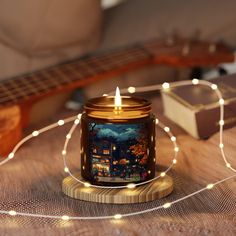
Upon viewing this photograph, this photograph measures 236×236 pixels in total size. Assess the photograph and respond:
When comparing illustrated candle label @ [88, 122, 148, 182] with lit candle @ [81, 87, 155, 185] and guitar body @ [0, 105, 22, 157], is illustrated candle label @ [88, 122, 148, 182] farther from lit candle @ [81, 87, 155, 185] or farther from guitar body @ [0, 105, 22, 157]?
guitar body @ [0, 105, 22, 157]

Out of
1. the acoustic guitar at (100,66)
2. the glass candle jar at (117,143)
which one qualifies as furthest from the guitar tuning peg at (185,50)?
the glass candle jar at (117,143)

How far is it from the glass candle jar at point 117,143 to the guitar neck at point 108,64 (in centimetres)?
42

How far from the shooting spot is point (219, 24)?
4.30ft

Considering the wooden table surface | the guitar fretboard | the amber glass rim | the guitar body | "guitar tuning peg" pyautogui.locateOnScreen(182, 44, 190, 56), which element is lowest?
the wooden table surface

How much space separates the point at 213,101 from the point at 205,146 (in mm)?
91

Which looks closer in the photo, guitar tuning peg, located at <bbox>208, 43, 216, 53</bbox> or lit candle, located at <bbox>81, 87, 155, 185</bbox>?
lit candle, located at <bbox>81, 87, 155, 185</bbox>

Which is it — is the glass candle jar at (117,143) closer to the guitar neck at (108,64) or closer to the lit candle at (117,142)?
the lit candle at (117,142)

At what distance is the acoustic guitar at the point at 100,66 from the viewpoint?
3.68ft

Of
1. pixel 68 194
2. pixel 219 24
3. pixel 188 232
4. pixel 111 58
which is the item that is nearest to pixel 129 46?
pixel 111 58

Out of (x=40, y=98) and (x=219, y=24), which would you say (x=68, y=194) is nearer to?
(x=40, y=98)

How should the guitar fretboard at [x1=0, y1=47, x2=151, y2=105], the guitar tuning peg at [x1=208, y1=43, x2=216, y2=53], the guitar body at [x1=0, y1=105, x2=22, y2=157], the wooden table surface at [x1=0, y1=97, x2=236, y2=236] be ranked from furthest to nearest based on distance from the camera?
the guitar tuning peg at [x1=208, y1=43, x2=216, y2=53] < the guitar fretboard at [x1=0, y1=47, x2=151, y2=105] < the guitar body at [x1=0, y1=105, x2=22, y2=157] < the wooden table surface at [x1=0, y1=97, x2=236, y2=236]

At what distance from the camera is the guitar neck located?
1154 mm

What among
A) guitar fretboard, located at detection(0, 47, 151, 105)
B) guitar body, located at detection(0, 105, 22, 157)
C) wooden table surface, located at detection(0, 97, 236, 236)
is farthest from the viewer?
guitar fretboard, located at detection(0, 47, 151, 105)

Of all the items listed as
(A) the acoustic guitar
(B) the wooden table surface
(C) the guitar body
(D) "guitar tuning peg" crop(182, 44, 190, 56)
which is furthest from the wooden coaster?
(D) "guitar tuning peg" crop(182, 44, 190, 56)
